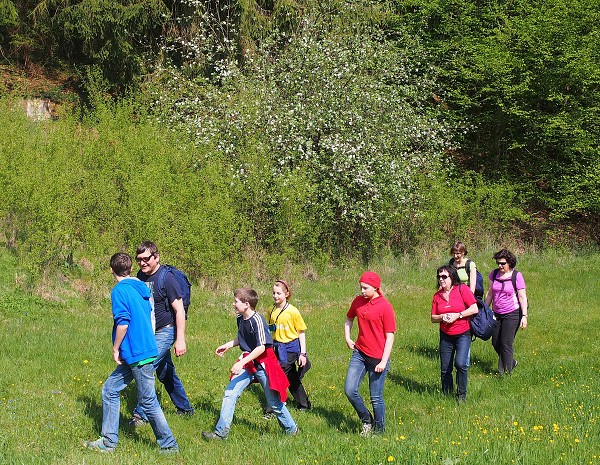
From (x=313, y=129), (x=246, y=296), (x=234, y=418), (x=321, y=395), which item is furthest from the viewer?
(x=313, y=129)

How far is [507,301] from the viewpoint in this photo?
10.5 metres

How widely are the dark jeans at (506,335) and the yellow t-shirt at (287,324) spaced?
3.43 m

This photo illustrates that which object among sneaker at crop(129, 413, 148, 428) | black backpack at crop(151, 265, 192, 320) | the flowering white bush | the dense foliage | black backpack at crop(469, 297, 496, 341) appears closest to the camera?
black backpack at crop(151, 265, 192, 320)

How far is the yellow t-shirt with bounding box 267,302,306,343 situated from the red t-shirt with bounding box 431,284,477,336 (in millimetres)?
1862

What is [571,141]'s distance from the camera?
25062mm

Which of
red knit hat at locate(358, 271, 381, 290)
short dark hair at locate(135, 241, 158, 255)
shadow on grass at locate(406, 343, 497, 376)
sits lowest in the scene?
shadow on grass at locate(406, 343, 497, 376)

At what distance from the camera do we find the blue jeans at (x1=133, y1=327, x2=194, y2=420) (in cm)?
787

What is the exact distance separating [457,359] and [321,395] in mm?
1932

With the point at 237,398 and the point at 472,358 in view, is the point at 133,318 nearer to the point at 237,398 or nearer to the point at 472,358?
the point at 237,398

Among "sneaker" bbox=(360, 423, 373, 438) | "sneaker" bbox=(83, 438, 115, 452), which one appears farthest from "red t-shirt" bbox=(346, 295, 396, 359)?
"sneaker" bbox=(83, 438, 115, 452)

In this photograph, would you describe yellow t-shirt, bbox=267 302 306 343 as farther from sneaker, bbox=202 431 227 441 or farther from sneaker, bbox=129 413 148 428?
sneaker, bbox=129 413 148 428

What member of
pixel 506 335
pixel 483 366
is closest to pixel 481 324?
pixel 506 335

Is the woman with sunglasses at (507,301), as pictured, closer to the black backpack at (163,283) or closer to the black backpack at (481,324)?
the black backpack at (481,324)

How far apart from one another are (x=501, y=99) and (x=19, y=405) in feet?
71.3
